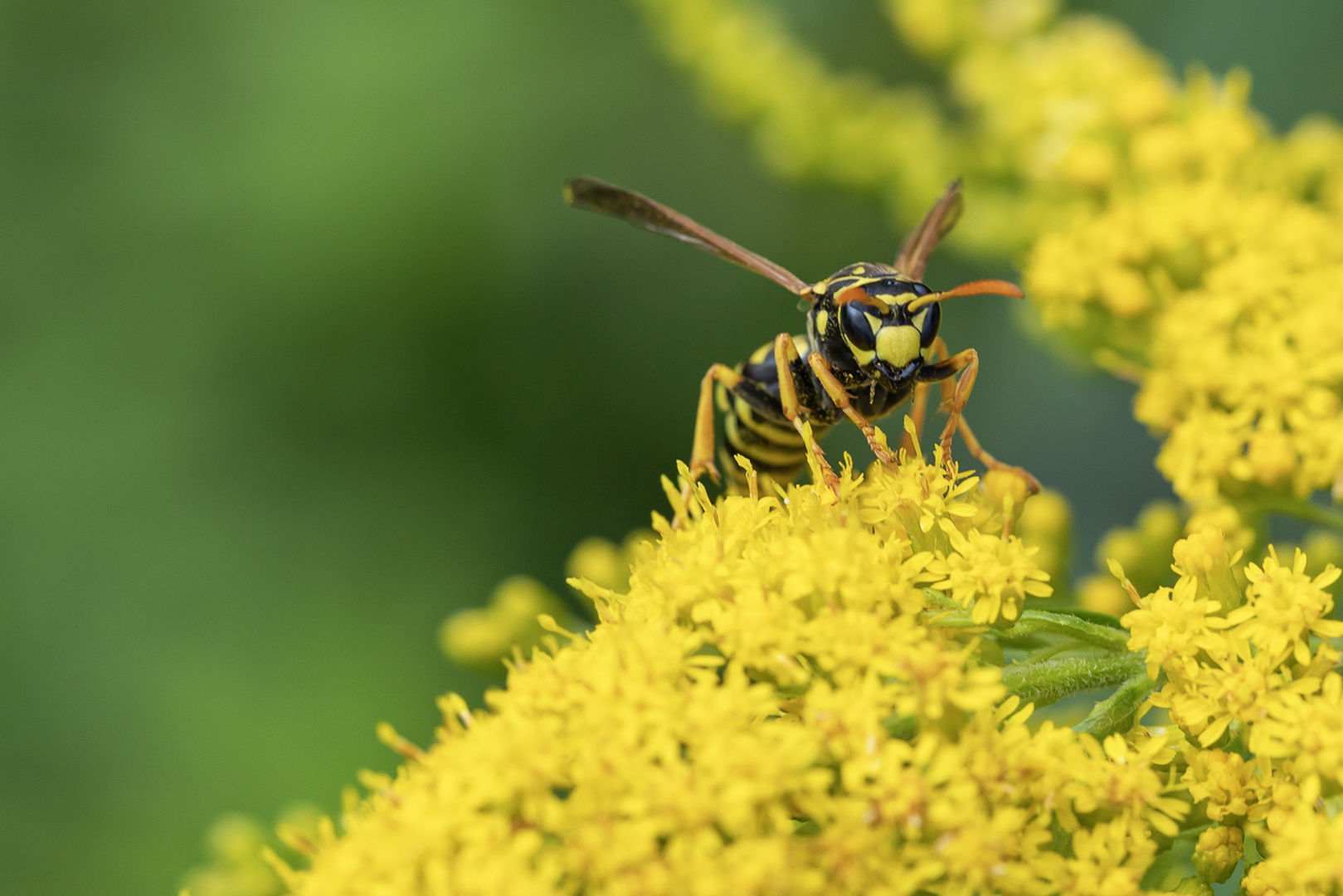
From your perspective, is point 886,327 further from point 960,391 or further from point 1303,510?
point 1303,510

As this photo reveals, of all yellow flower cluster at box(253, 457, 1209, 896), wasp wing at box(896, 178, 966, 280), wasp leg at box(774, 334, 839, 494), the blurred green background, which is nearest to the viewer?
yellow flower cluster at box(253, 457, 1209, 896)

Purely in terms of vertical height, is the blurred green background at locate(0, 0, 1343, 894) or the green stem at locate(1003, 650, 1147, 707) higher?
the blurred green background at locate(0, 0, 1343, 894)

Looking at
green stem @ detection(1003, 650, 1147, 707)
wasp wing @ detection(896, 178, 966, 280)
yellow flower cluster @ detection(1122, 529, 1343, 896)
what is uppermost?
wasp wing @ detection(896, 178, 966, 280)

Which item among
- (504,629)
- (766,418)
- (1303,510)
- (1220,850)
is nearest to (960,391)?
(766,418)

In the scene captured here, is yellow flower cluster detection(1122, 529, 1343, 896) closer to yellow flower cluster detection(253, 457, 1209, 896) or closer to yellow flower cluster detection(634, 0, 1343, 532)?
yellow flower cluster detection(253, 457, 1209, 896)

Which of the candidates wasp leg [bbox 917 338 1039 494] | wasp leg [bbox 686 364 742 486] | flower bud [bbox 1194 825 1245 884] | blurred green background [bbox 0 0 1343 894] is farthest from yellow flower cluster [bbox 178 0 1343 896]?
blurred green background [bbox 0 0 1343 894]

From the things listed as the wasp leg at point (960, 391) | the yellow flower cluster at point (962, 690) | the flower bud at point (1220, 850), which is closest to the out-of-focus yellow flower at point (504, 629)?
the yellow flower cluster at point (962, 690)
